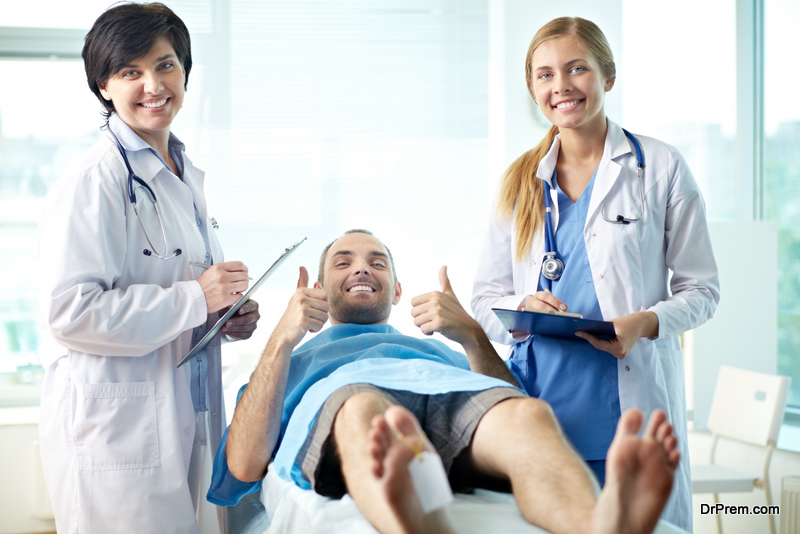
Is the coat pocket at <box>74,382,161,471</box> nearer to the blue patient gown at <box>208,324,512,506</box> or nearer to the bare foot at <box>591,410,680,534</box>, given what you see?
the blue patient gown at <box>208,324,512,506</box>

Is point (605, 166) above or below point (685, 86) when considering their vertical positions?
below

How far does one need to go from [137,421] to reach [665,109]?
317cm

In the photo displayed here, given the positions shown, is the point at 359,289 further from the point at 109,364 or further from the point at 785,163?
the point at 785,163

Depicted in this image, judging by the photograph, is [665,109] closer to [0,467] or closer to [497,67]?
[497,67]

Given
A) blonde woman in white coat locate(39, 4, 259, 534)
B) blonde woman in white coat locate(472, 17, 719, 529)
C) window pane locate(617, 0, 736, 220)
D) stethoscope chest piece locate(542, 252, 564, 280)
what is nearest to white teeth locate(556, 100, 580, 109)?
blonde woman in white coat locate(472, 17, 719, 529)

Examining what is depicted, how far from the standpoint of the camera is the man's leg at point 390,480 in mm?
997

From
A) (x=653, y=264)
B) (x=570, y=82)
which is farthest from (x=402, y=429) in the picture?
(x=570, y=82)

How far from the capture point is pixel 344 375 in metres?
1.49

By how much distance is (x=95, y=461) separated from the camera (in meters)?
1.50

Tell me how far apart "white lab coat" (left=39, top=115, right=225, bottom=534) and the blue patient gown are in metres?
0.16

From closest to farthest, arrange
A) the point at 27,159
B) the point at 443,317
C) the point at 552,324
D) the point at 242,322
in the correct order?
the point at 552,324 < the point at 443,317 < the point at 242,322 < the point at 27,159

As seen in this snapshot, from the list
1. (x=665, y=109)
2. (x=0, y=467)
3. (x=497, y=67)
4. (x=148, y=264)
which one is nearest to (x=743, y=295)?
(x=665, y=109)

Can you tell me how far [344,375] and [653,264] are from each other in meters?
0.81

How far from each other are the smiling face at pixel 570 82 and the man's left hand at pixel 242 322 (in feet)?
3.13
